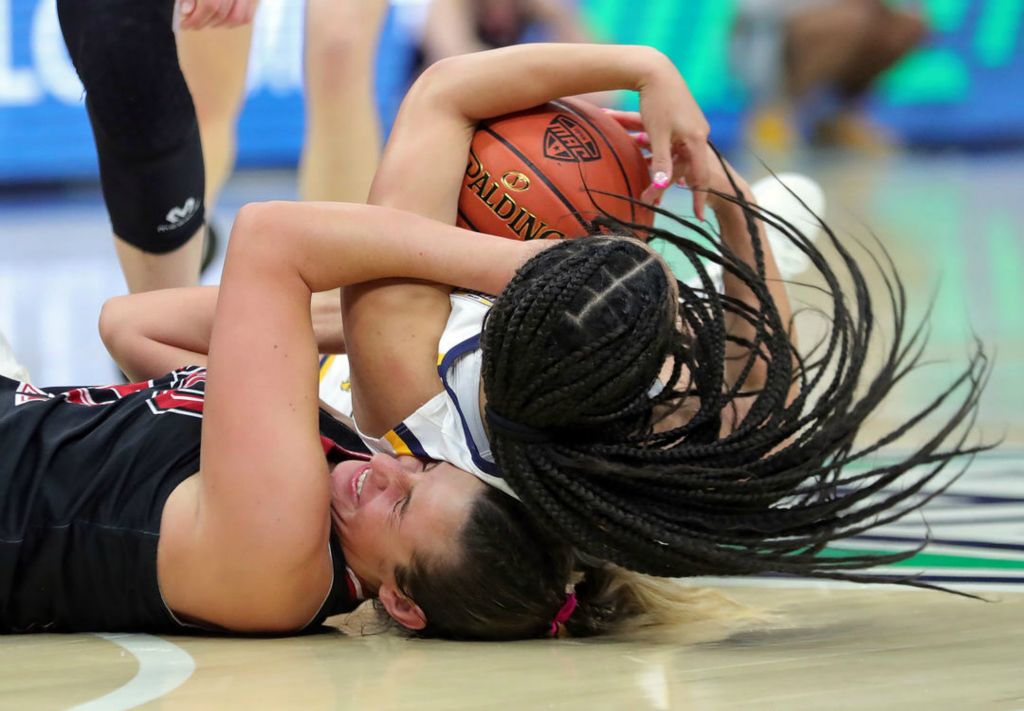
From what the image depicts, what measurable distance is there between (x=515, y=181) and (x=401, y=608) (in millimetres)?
862

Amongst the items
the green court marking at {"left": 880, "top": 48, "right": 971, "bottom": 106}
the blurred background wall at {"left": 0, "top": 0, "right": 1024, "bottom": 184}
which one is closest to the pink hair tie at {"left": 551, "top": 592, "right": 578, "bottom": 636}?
the blurred background wall at {"left": 0, "top": 0, "right": 1024, "bottom": 184}

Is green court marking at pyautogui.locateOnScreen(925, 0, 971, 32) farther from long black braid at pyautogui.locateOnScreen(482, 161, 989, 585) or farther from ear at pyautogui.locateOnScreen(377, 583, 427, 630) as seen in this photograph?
ear at pyautogui.locateOnScreen(377, 583, 427, 630)

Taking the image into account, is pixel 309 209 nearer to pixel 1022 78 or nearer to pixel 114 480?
pixel 114 480

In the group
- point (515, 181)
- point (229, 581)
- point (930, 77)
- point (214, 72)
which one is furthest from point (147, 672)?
point (930, 77)

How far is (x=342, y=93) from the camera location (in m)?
4.66

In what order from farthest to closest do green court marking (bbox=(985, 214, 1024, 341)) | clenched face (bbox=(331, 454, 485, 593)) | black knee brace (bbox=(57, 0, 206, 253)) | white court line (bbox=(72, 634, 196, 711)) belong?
green court marking (bbox=(985, 214, 1024, 341)) → black knee brace (bbox=(57, 0, 206, 253)) → clenched face (bbox=(331, 454, 485, 593)) → white court line (bbox=(72, 634, 196, 711))

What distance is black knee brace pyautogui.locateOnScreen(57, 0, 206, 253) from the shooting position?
351cm

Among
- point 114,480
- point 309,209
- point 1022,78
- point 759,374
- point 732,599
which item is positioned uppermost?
point 1022,78

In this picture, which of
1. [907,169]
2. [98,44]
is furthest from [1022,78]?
[98,44]

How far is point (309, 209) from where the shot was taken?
234cm


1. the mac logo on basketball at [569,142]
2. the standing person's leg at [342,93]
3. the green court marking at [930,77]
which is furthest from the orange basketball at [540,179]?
the green court marking at [930,77]

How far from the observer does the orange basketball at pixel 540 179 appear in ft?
8.94

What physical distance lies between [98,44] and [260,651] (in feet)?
6.27

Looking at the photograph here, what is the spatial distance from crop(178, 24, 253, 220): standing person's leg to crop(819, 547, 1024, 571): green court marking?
7.17 ft
